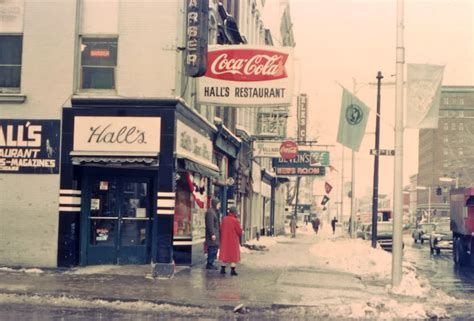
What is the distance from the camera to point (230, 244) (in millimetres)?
15938

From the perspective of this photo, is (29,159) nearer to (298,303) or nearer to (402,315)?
(298,303)

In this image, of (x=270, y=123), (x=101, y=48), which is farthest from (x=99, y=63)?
(x=270, y=123)

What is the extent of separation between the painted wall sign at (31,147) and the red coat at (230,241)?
438cm

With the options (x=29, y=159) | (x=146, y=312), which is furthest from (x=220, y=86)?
(x=146, y=312)

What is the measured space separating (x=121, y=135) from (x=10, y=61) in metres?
3.58

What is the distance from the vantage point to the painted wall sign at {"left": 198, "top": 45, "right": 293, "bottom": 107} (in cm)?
1684

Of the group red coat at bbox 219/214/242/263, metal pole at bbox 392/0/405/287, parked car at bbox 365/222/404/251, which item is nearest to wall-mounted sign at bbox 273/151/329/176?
parked car at bbox 365/222/404/251

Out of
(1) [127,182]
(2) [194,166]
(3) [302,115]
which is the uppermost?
(3) [302,115]

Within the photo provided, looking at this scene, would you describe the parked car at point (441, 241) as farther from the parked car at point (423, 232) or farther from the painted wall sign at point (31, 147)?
the painted wall sign at point (31, 147)

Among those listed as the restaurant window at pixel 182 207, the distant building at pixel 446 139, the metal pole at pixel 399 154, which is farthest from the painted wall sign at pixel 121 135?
the distant building at pixel 446 139

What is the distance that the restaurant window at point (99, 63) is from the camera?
16.4m

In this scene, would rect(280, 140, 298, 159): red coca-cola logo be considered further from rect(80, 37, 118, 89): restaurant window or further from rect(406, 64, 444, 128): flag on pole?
rect(406, 64, 444, 128): flag on pole

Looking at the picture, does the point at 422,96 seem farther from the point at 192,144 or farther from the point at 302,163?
the point at 302,163

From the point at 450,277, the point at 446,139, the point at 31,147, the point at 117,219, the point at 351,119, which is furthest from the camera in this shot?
the point at 446,139
